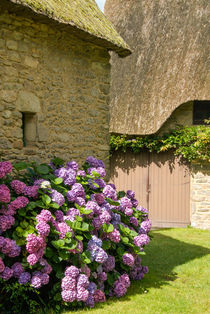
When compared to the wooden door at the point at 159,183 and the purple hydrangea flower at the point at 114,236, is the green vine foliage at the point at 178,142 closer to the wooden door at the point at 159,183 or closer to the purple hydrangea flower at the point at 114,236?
the wooden door at the point at 159,183

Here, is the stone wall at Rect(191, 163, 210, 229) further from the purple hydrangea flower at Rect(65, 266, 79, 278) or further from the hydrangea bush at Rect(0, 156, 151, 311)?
the purple hydrangea flower at Rect(65, 266, 79, 278)

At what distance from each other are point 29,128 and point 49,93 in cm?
57

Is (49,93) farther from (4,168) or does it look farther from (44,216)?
(44,216)

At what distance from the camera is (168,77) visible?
9680mm

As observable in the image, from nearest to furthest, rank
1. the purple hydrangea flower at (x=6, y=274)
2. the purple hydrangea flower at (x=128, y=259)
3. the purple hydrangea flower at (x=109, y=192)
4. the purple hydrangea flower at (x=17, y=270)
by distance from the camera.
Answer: the purple hydrangea flower at (x=6, y=274), the purple hydrangea flower at (x=17, y=270), the purple hydrangea flower at (x=128, y=259), the purple hydrangea flower at (x=109, y=192)

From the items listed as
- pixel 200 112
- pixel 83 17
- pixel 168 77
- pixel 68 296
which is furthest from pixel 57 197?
pixel 200 112

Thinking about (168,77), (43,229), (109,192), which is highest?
(168,77)

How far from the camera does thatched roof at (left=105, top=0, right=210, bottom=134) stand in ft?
30.8

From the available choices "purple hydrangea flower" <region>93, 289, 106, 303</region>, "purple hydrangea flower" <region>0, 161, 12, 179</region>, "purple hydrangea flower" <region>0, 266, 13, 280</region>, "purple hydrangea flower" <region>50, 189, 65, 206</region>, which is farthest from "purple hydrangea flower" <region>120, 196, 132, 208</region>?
"purple hydrangea flower" <region>0, 266, 13, 280</region>

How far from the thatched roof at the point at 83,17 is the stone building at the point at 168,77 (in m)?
3.37

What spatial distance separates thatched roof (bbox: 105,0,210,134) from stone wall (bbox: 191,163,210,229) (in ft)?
4.82

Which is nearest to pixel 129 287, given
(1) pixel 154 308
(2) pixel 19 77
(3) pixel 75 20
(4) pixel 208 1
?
(1) pixel 154 308

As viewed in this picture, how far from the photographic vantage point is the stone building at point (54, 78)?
461 centimetres

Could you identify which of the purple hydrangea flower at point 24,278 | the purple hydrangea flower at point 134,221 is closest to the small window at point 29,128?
the purple hydrangea flower at point 134,221
